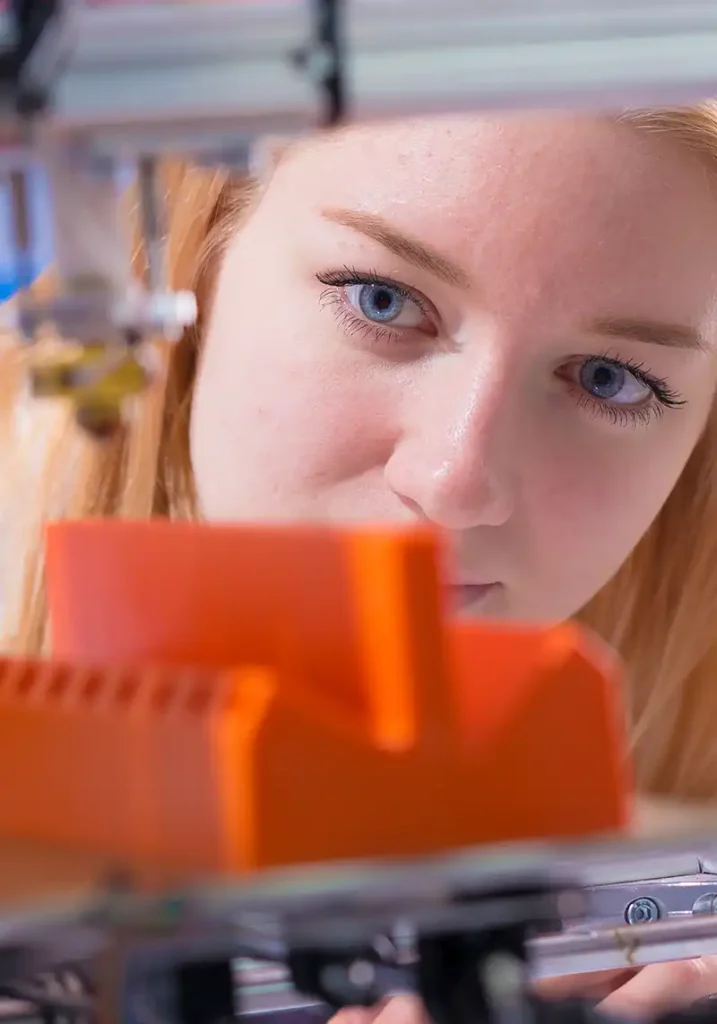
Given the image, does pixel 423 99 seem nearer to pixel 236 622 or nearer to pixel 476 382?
pixel 236 622

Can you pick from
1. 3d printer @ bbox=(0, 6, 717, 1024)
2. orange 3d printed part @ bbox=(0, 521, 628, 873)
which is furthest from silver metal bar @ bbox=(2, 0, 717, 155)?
orange 3d printed part @ bbox=(0, 521, 628, 873)

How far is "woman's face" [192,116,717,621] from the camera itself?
2.25ft

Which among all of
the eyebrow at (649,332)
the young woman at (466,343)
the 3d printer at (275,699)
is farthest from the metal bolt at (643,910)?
the eyebrow at (649,332)

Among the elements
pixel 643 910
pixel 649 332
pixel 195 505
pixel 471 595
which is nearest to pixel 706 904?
pixel 643 910

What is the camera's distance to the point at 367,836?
0.36 m

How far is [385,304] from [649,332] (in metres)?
0.17

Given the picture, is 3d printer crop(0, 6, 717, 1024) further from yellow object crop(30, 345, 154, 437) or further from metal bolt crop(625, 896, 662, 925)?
metal bolt crop(625, 896, 662, 925)

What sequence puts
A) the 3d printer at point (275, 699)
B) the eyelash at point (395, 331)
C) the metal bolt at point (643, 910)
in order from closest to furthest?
the 3d printer at point (275, 699) < the metal bolt at point (643, 910) < the eyelash at point (395, 331)

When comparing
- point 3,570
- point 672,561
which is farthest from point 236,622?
point 672,561

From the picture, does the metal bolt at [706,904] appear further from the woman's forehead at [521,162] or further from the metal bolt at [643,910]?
the woman's forehead at [521,162]

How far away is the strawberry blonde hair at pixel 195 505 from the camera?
0.83 m

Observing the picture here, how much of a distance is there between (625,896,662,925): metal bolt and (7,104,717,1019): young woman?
0.03m

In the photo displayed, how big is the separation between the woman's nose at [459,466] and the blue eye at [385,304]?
3.1 inches

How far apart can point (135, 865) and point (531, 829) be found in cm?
13
